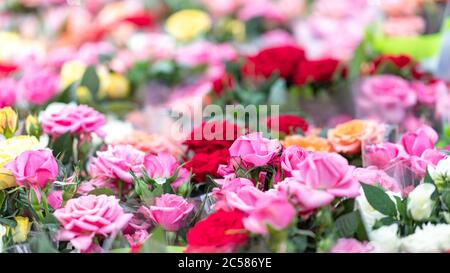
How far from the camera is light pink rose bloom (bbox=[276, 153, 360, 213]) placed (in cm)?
90

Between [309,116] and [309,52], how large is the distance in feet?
1.90

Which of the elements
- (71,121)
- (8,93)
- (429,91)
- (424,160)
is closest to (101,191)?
(71,121)

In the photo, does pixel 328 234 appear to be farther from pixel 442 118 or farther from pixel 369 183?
pixel 442 118

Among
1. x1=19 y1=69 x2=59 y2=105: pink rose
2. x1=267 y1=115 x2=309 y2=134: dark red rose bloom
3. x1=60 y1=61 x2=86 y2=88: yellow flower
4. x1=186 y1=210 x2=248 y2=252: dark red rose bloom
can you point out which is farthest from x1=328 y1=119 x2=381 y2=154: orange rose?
x1=60 y1=61 x2=86 y2=88: yellow flower

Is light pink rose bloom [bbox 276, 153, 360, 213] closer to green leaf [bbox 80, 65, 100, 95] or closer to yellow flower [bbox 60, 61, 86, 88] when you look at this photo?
green leaf [bbox 80, 65, 100, 95]

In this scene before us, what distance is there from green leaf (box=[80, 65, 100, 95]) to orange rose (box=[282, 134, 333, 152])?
2.23ft

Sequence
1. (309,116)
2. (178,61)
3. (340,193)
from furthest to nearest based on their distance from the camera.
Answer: (178,61), (309,116), (340,193)

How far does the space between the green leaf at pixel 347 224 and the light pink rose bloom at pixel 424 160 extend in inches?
7.8

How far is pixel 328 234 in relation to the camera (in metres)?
0.94

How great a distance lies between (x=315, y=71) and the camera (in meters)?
1.92

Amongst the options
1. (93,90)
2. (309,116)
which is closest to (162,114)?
(93,90)

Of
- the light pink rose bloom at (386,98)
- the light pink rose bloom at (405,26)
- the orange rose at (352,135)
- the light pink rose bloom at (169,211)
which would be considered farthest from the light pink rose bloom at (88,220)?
the light pink rose bloom at (405,26)

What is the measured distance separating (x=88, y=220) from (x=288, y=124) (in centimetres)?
66

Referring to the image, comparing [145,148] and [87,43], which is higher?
[87,43]
